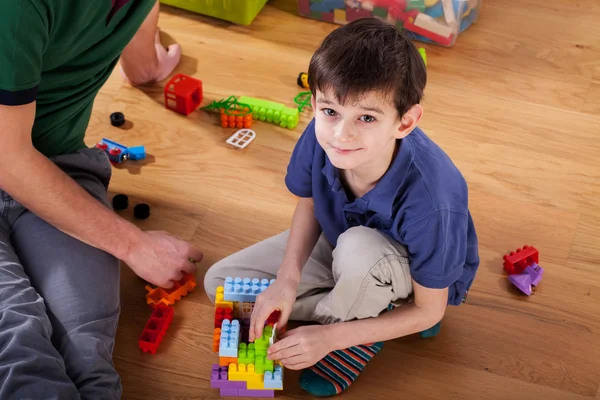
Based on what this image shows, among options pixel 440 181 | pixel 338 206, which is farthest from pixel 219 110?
pixel 440 181

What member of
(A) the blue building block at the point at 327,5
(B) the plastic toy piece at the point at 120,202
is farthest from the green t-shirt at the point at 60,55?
(A) the blue building block at the point at 327,5

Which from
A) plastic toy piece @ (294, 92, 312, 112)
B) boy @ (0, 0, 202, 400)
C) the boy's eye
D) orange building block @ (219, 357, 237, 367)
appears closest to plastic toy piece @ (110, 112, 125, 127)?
boy @ (0, 0, 202, 400)

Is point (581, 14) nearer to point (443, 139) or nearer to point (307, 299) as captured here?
point (443, 139)

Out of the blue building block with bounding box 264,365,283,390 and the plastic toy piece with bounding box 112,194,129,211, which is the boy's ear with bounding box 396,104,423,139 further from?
the plastic toy piece with bounding box 112,194,129,211

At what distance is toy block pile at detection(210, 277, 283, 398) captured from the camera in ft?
3.89

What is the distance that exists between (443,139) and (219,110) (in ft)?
1.78

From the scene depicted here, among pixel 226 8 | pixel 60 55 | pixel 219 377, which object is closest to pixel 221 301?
pixel 219 377

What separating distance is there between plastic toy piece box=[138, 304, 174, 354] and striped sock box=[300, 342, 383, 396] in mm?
261

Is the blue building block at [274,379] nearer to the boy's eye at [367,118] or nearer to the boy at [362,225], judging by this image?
the boy at [362,225]

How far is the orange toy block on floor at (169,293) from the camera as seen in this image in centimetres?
136

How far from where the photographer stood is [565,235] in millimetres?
1558

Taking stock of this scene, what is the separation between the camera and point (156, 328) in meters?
1.31

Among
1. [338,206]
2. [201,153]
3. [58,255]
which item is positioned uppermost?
[338,206]

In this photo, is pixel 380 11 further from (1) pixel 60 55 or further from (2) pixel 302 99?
(1) pixel 60 55
